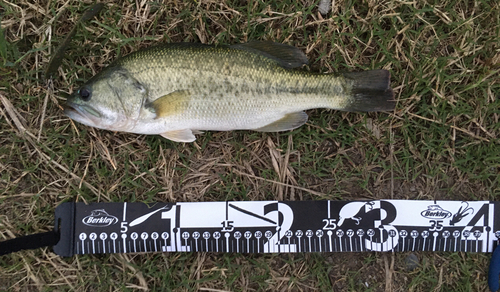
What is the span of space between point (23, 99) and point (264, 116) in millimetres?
2268

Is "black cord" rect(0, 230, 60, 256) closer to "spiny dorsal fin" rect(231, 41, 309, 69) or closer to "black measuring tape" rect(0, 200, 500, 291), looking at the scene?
"black measuring tape" rect(0, 200, 500, 291)

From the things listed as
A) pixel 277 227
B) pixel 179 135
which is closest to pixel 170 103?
pixel 179 135

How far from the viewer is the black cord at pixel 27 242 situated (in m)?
2.76

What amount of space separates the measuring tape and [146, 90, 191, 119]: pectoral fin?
0.89 metres

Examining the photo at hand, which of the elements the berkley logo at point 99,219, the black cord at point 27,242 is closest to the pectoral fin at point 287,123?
the berkley logo at point 99,219

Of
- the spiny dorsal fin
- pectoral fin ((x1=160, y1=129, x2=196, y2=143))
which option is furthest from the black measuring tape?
the spiny dorsal fin

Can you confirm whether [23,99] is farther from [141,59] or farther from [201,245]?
[201,245]

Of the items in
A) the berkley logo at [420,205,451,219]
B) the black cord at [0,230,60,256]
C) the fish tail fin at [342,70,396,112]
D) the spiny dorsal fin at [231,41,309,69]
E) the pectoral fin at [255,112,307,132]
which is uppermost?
the spiny dorsal fin at [231,41,309,69]

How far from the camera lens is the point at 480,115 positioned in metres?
3.03

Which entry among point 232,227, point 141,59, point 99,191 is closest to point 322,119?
point 232,227

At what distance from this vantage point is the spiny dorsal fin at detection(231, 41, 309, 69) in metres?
2.76

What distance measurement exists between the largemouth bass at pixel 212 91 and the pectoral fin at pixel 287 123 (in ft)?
0.04

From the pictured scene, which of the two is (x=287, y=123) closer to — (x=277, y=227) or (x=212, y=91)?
(x=212, y=91)

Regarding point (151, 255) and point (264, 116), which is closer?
point (264, 116)
